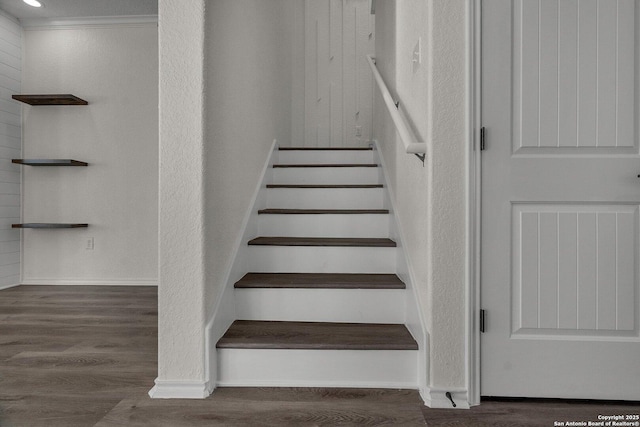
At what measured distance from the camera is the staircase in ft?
5.24

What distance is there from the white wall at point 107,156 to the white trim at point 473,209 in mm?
3066

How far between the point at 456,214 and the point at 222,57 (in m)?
1.23

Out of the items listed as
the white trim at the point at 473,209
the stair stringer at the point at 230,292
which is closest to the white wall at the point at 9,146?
the stair stringer at the point at 230,292

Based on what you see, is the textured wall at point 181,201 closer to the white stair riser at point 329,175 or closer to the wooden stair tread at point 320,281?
the wooden stair tread at point 320,281

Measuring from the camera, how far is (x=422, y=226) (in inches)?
63.2

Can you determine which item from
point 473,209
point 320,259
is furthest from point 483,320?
point 320,259

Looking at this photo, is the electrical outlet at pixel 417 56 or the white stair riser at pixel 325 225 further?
the white stair riser at pixel 325 225

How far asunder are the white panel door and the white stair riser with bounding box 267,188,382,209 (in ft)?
3.97

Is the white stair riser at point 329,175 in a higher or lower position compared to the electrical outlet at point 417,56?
lower

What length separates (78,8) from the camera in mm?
3506

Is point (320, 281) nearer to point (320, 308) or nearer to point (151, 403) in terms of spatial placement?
point (320, 308)

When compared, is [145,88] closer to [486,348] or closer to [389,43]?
[389,43]

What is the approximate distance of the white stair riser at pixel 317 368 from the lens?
1594mm

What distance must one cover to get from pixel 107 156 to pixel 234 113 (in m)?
2.36
